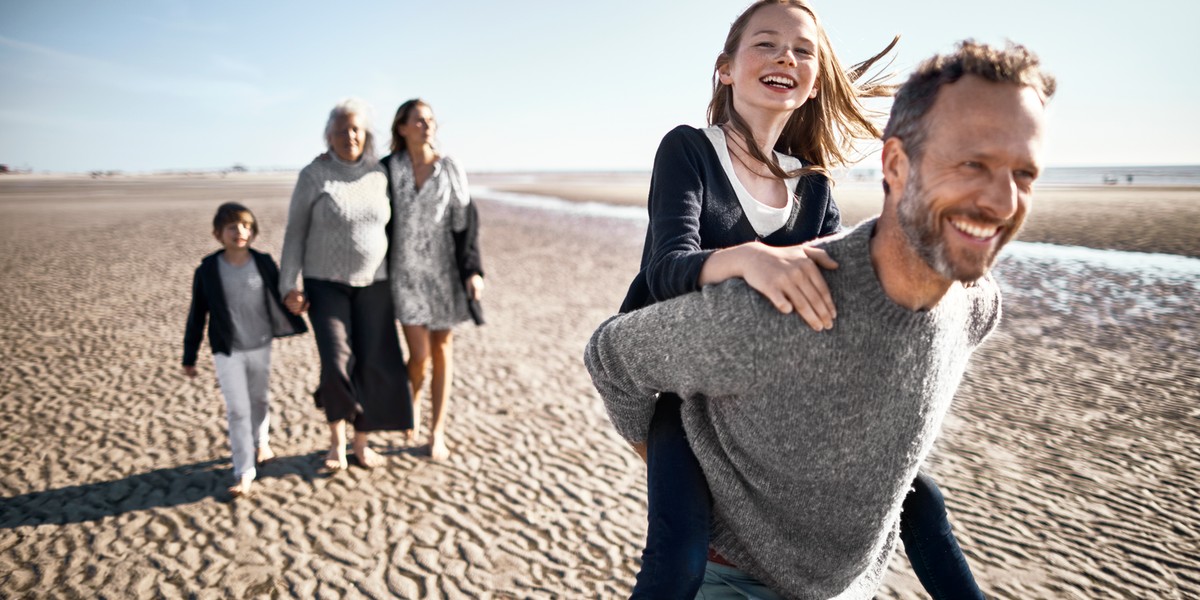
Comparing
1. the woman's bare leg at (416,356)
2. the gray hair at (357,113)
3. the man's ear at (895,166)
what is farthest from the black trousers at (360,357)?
the man's ear at (895,166)

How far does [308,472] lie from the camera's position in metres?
4.58

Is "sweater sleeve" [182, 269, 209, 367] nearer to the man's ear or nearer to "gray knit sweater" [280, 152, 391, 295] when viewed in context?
"gray knit sweater" [280, 152, 391, 295]

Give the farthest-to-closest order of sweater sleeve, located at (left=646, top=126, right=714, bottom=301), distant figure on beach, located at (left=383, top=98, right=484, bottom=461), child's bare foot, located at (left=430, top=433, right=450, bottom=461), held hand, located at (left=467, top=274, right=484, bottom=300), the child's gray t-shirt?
child's bare foot, located at (left=430, top=433, right=450, bottom=461)
held hand, located at (left=467, top=274, right=484, bottom=300)
distant figure on beach, located at (left=383, top=98, right=484, bottom=461)
the child's gray t-shirt
sweater sleeve, located at (left=646, top=126, right=714, bottom=301)

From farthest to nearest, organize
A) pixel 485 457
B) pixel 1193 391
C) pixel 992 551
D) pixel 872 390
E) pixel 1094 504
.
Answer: pixel 1193 391
pixel 485 457
pixel 1094 504
pixel 992 551
pixel 872 390

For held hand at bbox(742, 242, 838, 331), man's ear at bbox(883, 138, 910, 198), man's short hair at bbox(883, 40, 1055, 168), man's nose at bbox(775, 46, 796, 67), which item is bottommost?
held hand at bbox(742, 242, 838, 331)

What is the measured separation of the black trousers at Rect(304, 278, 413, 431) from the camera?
4.19 m

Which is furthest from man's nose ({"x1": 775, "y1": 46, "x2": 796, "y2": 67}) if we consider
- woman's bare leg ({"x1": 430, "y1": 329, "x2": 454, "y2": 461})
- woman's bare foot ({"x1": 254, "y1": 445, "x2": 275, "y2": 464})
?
woman's bare foot ({"x1": 254, "y1": 445, "x2": 275, "y2": 464})

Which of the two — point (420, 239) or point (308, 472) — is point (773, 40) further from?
point (308, 472)

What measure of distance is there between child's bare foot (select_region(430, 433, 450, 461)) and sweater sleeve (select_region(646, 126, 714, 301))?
12.3 feet

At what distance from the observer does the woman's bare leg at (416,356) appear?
4.60 metres

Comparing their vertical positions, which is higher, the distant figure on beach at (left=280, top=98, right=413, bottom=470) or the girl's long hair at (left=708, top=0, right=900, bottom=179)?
the girl's long hair at (left=708, top=0, right=900, bottom=179)

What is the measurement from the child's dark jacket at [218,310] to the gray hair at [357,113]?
1021 millimetres

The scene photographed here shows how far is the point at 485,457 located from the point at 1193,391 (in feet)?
22.8

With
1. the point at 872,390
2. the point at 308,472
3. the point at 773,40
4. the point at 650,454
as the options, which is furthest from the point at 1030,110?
the point at 308,472
